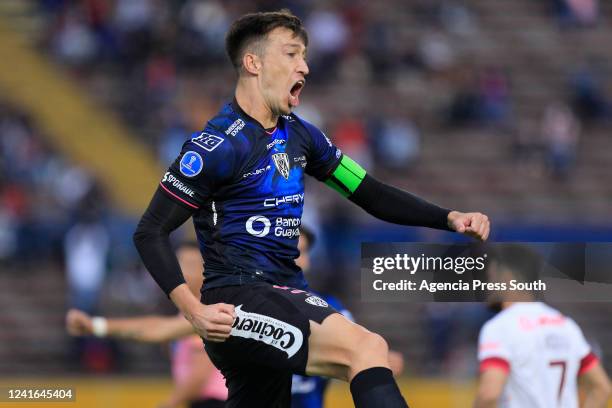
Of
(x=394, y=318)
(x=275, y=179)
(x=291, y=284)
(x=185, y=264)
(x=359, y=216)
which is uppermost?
(x=359, y=216)

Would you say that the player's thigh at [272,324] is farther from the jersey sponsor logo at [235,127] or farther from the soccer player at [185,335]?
the soccer player at [185,335]

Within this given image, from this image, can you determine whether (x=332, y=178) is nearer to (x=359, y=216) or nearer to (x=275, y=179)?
(x=275, y=179)

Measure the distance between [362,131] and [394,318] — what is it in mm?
3201

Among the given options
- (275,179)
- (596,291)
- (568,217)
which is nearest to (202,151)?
(275,179)

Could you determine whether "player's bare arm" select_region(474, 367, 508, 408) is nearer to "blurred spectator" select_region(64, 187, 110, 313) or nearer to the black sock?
the black sock

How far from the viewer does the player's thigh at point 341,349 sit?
5.03 m

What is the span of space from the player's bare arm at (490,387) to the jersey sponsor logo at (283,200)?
162 centimetres

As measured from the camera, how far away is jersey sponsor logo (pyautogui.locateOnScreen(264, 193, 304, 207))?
544 cm

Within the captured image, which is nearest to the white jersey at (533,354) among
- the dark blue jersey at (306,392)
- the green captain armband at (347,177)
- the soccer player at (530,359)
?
the soccer player at (530,359)

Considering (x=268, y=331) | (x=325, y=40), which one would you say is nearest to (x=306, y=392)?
(x=268, y=331)

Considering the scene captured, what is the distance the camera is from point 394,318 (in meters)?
18.2

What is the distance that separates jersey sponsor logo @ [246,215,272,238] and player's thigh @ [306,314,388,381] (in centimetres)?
52

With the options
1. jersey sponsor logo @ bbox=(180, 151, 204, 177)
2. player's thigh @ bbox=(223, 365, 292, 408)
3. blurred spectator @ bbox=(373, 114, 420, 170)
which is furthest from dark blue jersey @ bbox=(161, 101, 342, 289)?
blurred spectator @ bbox=(373, 114, 420, 170)

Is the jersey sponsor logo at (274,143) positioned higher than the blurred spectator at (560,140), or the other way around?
the blurred spectator at (560,140)
